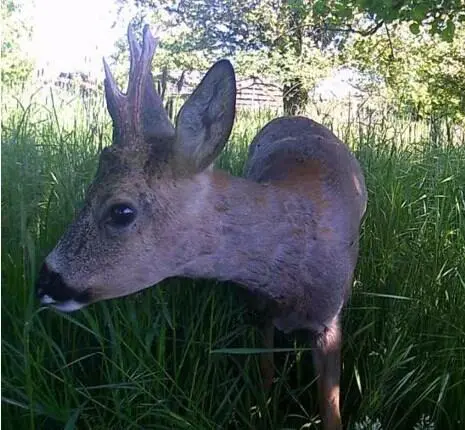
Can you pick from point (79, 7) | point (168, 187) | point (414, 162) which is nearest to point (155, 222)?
point (168, 187)

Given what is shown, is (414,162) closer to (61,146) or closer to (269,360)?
(269,360)

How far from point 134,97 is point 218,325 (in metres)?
0.53

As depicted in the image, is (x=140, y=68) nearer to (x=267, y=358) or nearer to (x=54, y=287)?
(x=54, y=287)

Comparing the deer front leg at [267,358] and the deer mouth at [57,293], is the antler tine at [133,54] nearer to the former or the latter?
the deer mouth at [57,293]

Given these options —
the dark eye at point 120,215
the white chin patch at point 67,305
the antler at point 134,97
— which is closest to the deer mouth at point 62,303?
the white chin patch at point 67,305

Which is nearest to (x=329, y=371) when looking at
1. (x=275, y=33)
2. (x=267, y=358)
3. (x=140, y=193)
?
(x=267, y=358)

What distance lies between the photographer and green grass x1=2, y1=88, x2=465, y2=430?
1.36 metres

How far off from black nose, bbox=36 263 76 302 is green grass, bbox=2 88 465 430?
0.19 ft

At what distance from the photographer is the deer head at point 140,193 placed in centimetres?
125

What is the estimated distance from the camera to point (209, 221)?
140 cm

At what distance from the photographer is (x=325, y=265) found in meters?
1.55

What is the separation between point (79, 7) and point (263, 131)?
55 cm

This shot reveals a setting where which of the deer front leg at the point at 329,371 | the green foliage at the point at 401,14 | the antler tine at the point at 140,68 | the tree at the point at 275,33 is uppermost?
the green foliage at the point at 401,14

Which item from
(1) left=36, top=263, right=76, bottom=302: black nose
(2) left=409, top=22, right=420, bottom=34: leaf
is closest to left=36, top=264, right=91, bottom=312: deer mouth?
(1) left=36, top=263, right=76, bottom=302: black nose
